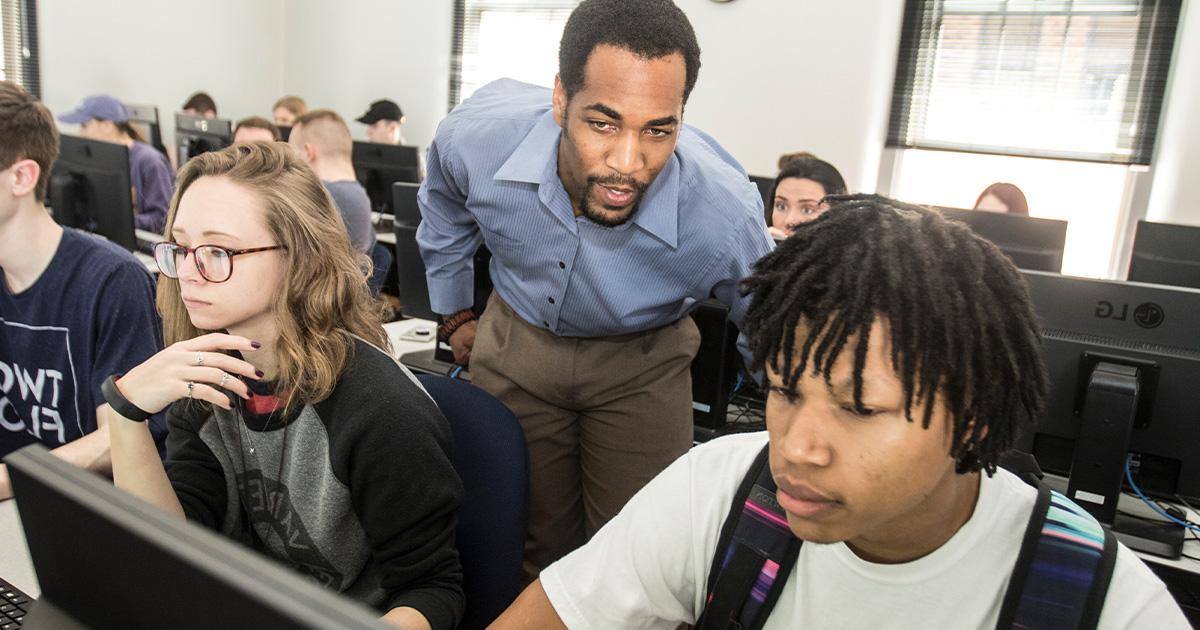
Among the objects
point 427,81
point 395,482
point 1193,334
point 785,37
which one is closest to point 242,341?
point 395,482

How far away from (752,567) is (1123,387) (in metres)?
0.91

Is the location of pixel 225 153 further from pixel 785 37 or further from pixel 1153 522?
pixel 785 37

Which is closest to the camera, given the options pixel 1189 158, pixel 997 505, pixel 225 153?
pixel 997 505

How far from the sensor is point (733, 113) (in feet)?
16.2

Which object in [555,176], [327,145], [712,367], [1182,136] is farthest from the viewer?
[1182,136]

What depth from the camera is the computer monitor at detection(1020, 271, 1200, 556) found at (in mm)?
1429

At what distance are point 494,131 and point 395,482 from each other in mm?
825

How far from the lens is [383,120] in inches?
229

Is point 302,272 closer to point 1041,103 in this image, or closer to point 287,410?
point 287,410

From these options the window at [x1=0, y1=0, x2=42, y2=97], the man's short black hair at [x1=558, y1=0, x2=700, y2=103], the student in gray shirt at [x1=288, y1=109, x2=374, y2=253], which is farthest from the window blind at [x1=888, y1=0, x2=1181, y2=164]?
the window at [x1=0, y1=0, x2=42, y2=97]

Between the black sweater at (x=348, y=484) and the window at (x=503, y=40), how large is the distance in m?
4.71

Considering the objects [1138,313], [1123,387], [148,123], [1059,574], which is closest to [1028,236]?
[1138,313]

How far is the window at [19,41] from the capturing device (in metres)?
5.46

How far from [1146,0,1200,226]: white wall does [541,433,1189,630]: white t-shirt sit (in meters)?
3.90
